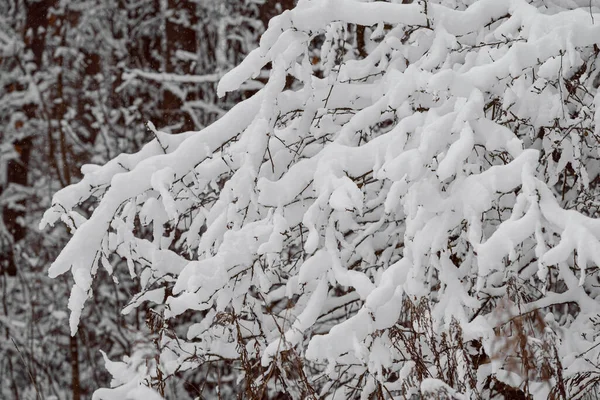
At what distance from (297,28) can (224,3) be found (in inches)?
271

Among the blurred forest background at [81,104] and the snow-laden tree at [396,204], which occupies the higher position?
the snow-laden tree at [396,204]

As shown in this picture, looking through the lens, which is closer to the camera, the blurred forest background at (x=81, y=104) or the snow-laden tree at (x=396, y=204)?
the snow-laden tree at (x=396, y=204)

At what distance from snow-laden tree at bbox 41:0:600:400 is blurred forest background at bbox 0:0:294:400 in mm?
5133

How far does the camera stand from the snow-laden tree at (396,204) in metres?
2.26

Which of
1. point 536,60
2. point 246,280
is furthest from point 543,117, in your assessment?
point 246,280

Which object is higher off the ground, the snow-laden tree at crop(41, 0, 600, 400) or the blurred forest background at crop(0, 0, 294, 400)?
the snow-laden tree at crop(41, 0, 600, 400)

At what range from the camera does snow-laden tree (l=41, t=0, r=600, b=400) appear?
2258mm

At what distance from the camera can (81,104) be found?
31.6 feet

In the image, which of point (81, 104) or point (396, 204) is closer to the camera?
point (396, 204)

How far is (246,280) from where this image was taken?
2830 mm

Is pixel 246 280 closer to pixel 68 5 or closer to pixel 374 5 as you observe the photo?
pixel 374 5

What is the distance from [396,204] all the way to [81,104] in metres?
8.17

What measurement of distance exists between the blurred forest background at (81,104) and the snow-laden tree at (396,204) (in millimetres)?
5133

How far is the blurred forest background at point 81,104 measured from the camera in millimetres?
8555
